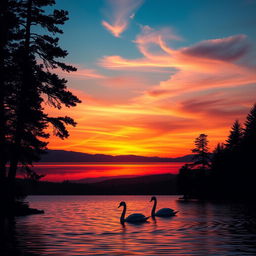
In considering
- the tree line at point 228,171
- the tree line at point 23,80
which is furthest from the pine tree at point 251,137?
the tree line at point 23,80

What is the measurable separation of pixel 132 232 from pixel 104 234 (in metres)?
1.58

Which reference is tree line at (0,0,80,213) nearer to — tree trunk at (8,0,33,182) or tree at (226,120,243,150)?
tree trunk at (8,0,33,182)

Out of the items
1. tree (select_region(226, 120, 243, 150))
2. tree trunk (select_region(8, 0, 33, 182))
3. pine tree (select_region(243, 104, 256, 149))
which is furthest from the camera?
tree (select_region(226, 120, 243, 150))

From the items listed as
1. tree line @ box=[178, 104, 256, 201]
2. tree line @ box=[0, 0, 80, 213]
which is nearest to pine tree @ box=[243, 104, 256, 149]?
tree line @ box=[178, 104, 256, 201]

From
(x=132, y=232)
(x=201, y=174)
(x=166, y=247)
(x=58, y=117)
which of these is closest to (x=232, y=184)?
(x=201, y=174)

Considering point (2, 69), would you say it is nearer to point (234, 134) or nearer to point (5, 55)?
point (5, 55)

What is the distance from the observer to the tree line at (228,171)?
3167 inches

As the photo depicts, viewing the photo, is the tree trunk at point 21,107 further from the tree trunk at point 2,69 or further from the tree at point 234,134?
the tree at point 234,134

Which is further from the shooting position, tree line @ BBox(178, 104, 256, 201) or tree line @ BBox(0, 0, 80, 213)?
tree line @ BBox(178, 104, 256, 201)

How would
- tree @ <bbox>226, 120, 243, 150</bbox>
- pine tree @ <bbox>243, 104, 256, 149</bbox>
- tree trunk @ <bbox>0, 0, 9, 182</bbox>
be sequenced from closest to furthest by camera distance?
tree trunk @ <bbox>0, 0, 9, 182</bbox>
pine tree @ <bbox>243, 104, 256, 149</bbox>
tree @ <bbox>226, 120, 243, 150</bbox>

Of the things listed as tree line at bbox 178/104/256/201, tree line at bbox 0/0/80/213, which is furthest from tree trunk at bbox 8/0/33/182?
tree line at bbox 178/104/256/201

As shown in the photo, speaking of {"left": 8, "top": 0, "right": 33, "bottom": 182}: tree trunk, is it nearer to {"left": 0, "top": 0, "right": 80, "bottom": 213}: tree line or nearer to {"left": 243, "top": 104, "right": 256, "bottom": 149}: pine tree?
{"left": 0, "top": 0, "right": 80, "bottom": 213}: tree line

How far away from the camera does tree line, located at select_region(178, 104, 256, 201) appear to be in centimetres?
8044

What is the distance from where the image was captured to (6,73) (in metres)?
30.0
